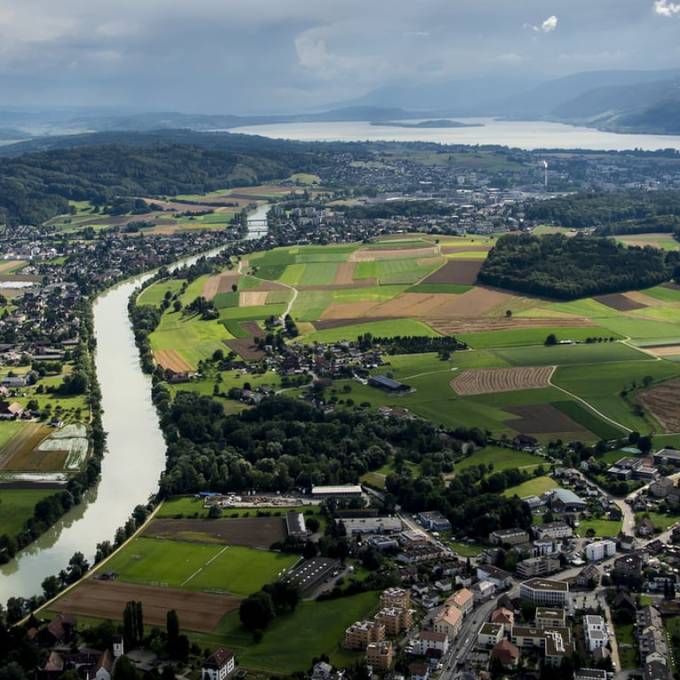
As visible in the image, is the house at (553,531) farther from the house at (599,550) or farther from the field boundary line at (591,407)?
the field boundary line at (591,407)

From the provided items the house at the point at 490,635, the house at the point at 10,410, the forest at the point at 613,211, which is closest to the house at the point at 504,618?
the house at the point at 490,635

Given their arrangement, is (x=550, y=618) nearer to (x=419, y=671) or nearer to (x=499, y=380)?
(x=419, y=671)

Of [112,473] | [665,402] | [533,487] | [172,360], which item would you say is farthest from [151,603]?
[172,360]

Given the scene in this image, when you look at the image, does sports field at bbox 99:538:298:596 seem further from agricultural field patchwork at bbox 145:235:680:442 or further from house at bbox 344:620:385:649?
agricultural field patchwork at bbox 145:235:680:442

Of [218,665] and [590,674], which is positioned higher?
[218,665]

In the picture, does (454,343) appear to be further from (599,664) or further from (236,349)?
(599,664)

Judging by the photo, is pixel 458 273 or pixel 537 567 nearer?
pixel 537 567

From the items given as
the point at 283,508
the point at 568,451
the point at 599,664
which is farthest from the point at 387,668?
the point at 568,451
